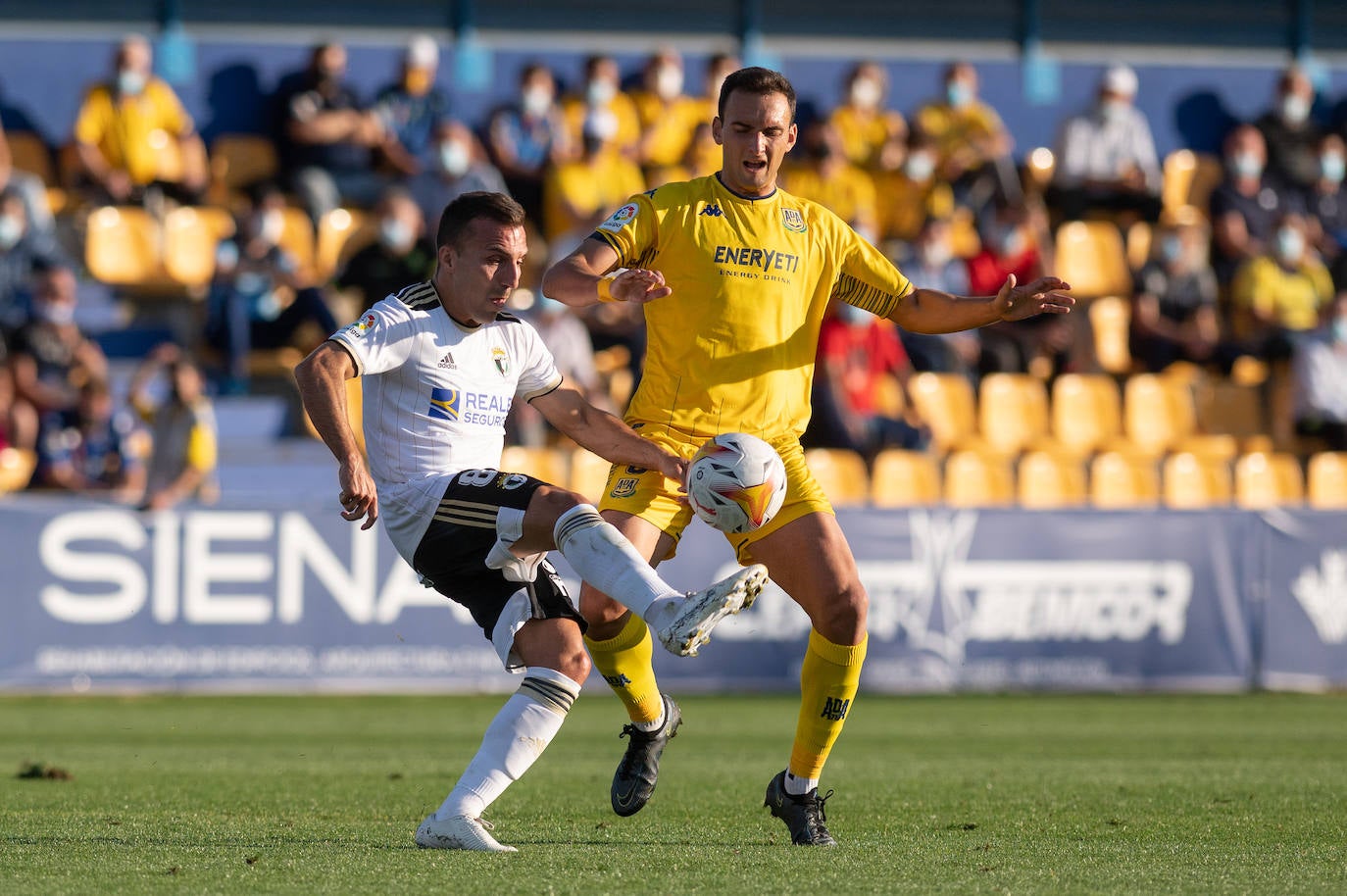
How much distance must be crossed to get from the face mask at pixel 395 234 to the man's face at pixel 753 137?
373 inches

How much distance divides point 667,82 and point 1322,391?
277 inches

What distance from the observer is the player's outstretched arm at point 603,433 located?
19.7 ft

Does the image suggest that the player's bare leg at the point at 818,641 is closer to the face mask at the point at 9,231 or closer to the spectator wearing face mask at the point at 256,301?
the spectator wearing face mask at the point at 256,301

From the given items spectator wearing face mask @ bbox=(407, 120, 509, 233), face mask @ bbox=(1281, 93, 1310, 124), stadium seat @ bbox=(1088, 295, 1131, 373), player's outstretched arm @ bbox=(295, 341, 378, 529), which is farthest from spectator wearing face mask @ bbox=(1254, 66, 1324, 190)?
player's outstretched arm @ bbox=(295, 341, 378, 529)

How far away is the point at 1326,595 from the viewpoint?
14.6 m

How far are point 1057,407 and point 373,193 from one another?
6.86m

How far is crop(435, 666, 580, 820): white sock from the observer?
18.1 ft

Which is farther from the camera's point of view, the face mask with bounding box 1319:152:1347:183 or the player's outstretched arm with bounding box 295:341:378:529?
the face mask with bounding box 1319:152:1347:183

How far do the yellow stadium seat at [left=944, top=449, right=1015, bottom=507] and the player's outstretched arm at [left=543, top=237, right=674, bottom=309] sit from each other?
9620 mm

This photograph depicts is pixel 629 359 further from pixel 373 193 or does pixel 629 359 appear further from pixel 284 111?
pixel 284 111

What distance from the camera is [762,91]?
6164mm

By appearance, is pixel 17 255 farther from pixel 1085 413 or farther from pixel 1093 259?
pixel 1093 259

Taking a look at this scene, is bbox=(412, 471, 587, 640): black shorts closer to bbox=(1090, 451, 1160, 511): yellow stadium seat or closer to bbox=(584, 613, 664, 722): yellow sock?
bbox=(584, 613, 664, 722): yellow sock

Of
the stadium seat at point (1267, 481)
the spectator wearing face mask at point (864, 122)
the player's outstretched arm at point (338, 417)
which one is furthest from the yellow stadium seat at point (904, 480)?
the player's outstretched arm at point (338, 417)
